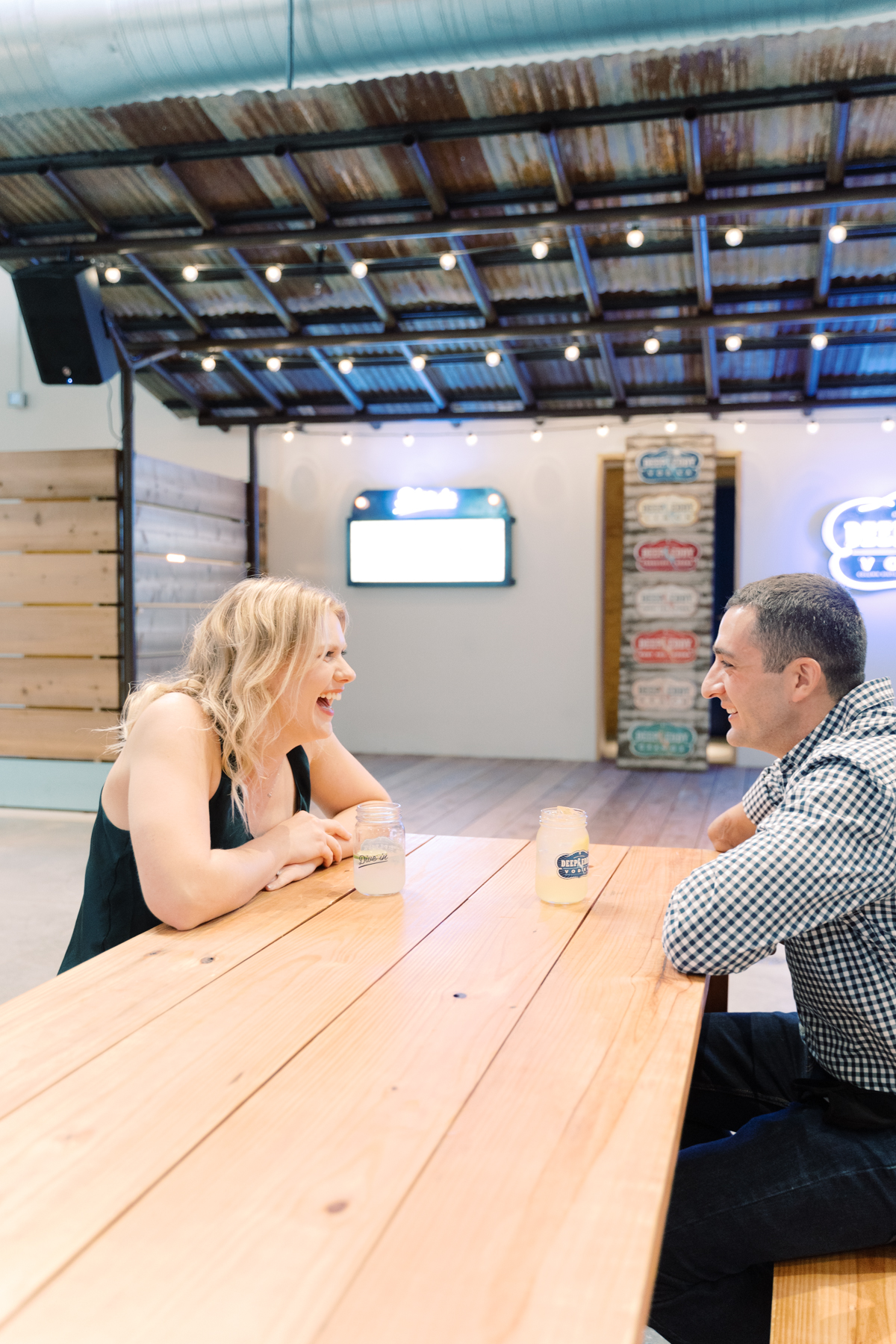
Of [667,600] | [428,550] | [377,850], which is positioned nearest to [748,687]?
[377,850]

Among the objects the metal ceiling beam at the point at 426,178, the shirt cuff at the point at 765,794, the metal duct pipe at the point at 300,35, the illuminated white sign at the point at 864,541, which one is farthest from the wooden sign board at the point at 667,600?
the shirt cuff at the point at 765,794

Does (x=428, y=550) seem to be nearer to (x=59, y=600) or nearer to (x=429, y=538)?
(x=429, y=538)

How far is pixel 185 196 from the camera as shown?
6250mm

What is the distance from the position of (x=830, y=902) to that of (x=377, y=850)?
0.71m

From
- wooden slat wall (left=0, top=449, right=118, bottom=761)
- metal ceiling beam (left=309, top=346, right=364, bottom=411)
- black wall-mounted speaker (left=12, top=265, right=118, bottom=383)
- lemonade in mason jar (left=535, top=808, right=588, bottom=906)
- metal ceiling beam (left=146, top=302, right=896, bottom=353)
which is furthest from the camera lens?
metal ceiling beam (left=309, top=346, right=364, bottom=411)

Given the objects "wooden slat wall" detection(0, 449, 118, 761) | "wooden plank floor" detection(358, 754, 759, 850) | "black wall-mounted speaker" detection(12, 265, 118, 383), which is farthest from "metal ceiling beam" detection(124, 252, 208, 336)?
"wooden plank floor" detection(358, 754, 759, 850)

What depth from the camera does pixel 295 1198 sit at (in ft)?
2.63

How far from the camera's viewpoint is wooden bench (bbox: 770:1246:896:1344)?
114 centimetres

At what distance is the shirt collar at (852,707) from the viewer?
152cm

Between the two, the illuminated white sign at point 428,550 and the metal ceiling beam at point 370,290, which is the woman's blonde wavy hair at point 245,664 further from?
the illuminated white sign at point 428,550

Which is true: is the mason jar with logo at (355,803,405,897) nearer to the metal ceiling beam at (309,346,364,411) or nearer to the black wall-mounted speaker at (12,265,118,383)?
the black wall-mounted speaker at (12,265,118,383)

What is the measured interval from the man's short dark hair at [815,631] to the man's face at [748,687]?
0.02 metres

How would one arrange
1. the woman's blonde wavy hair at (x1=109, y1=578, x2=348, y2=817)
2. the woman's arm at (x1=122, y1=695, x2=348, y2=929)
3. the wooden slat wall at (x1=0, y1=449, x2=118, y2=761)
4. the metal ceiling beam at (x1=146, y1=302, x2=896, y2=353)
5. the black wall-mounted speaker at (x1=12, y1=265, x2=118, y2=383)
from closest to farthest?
1. the woman's arm at (x1=122, y1=695, x2=348, y2=929)
2. the woman's blonde wavy hair at (x1=109, y1=578, x2=348, y2=817)
3. the black wall-mounted speaker at (x1=12, y1=265, x2=118, y2=383)
4. the wooden slat wall at (x1=0, y1=449, x2=118, y2=761)
5. the metal ceiling beam at (x1=146, y1=302, x2=896, y2=353)

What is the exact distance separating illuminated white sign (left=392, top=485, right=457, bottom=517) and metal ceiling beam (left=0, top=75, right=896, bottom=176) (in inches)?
132
